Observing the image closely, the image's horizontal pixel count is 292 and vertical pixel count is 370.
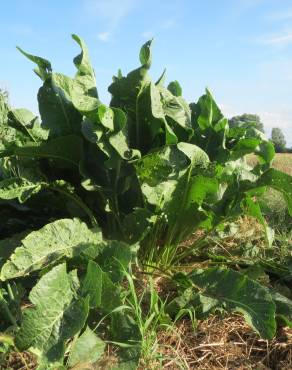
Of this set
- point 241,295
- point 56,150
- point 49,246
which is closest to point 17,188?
point 56,150

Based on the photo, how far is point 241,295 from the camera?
1932 mm

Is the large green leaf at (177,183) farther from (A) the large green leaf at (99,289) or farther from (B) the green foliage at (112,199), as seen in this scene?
(A) the large green leaf at (99,289)

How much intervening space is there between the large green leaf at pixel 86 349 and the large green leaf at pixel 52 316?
4 centimetres

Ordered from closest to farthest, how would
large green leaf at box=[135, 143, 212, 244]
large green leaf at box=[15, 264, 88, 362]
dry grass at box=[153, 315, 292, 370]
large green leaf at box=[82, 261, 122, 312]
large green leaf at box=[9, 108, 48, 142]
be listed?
large green leaf at box=[15, 264, 88, 362] → large green leaf at box=[82, 261, 122, 312] → dry grass at box=[153, 315, 292, 370] → large green leaf at box=[135, 143, 212, 244] → large green leaf at box=[9, 108, 48, 142]

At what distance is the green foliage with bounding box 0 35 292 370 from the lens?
5.44ft

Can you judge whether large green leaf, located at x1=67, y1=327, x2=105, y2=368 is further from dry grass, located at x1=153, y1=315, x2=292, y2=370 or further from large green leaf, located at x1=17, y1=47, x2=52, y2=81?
large green leaf, located at x1=17, y1=47, x2=52, y2=81

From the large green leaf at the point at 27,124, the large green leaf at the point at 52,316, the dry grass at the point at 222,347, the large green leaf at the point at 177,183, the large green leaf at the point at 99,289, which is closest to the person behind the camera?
the large green leaf at the point at 52,316

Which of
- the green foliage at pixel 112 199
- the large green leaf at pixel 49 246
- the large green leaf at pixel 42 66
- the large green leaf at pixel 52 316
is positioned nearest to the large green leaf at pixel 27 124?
the green foliage at pixel 112 199

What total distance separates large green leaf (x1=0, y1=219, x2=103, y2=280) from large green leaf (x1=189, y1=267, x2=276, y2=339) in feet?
1.66

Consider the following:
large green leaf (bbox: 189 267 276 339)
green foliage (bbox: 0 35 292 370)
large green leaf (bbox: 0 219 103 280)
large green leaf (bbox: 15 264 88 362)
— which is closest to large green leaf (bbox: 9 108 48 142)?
green foliage (bbox: 0 35 292 370)

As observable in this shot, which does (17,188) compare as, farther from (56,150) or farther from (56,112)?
(56,112)

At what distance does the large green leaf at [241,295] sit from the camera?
5.98ft

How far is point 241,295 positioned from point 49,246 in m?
0.80

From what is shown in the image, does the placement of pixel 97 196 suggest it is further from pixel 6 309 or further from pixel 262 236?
pixel 262 236
